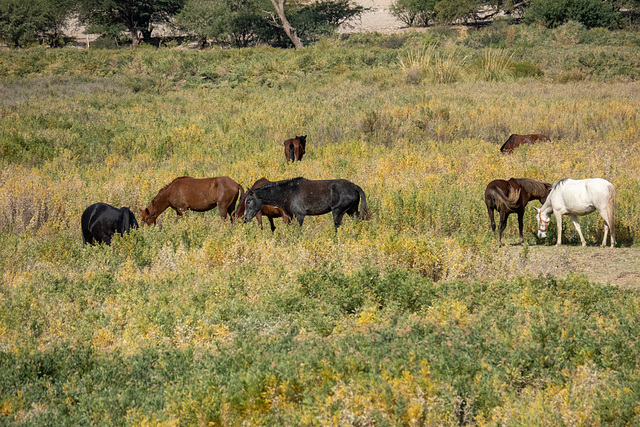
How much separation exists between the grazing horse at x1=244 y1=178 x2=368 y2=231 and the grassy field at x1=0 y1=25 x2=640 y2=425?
415 millimetres

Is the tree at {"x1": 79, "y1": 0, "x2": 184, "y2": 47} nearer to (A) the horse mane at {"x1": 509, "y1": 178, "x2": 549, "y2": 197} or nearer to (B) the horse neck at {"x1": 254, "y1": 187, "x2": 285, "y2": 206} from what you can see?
(B) the horse neck at {"x1": 254, "y1": 187, "x2": 285, "y2": 206}

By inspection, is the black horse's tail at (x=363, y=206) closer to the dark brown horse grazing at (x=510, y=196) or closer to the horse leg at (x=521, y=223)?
the dark brown horse grazing at (x=510, y=196)

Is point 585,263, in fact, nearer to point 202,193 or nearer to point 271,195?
point 271,195

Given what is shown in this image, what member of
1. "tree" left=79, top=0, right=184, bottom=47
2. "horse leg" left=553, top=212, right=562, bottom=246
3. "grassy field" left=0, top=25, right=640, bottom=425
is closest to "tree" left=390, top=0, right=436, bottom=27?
"tree" left=79, top=0, right=184, bottom=47

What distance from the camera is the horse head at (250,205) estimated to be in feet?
32.2

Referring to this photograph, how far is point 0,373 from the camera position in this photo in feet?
18.4

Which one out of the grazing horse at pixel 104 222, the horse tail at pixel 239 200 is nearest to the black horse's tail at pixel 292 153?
the horse tail at pixel 239 200

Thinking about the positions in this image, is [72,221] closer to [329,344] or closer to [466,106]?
[329,344]

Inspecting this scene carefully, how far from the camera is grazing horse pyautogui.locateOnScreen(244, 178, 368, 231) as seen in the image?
31.3 ft

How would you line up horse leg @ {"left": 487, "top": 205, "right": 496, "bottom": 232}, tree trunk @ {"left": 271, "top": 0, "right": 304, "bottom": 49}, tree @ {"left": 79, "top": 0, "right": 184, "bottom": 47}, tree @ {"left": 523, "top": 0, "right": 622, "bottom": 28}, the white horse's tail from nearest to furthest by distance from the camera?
the white horse's tail < horse leg @ {"left": 487, "top": 205, "right": 496, "bottom": 232} < tree @ {"left": 523, "top": 0, "right": 622, "bottom": 28} < tree trunk @ {"left": 271, "top": 0, "right": 304, "bottom": 49} < tree @ {"left": 79, "top": 0, "right": 184, "bottom": 47}

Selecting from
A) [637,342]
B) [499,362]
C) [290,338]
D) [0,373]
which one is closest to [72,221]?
[0,373]

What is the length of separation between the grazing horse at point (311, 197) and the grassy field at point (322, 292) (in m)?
0.42

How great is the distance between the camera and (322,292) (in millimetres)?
7016

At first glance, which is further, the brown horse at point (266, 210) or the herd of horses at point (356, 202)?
the brown horse at point (266, 210)
